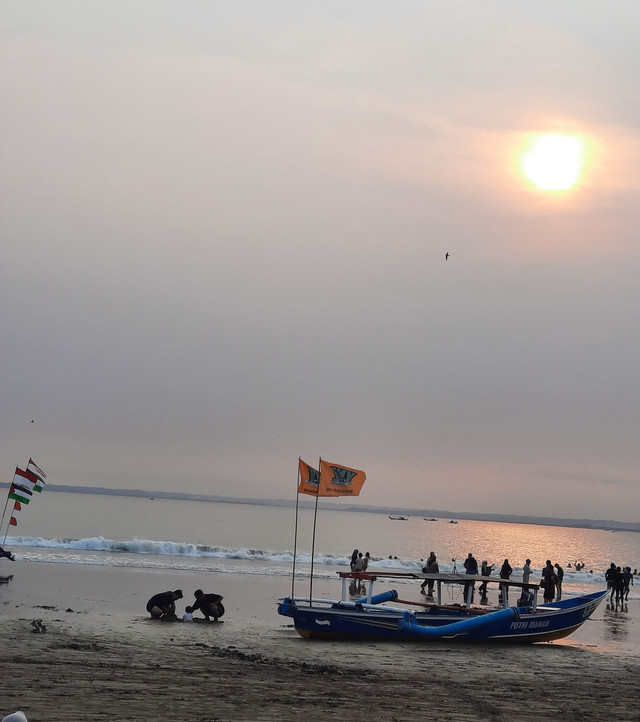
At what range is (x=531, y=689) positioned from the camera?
47.4 ft

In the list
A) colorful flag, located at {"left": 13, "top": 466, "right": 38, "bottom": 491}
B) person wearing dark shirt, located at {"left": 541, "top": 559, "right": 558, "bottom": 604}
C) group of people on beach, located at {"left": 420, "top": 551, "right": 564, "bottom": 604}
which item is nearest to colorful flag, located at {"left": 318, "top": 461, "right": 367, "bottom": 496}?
group of people on beach, located at {"left": 420, "top": 551, "right": 564, "bottom": 604}

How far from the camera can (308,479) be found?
2069 cm

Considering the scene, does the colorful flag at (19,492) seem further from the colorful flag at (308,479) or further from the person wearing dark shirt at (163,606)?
the colorful flag at (308,479)

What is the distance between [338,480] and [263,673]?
7.13 m

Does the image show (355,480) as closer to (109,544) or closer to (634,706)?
(634,706)

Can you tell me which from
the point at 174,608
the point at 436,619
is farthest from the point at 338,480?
the point at 174,608

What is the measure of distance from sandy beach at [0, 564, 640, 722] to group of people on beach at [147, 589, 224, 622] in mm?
465

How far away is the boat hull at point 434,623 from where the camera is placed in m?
19.4

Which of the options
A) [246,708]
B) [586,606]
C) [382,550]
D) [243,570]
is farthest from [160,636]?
[382,550]

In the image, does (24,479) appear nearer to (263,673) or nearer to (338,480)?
(338,480)

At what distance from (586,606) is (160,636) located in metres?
11.3

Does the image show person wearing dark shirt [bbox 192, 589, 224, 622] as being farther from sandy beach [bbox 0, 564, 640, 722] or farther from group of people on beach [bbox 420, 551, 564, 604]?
group of people on beach [bbox 420, 551, 564, 604]

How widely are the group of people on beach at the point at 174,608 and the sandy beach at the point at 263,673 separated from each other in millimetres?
465

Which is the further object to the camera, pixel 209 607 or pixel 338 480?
pixel 209 607
